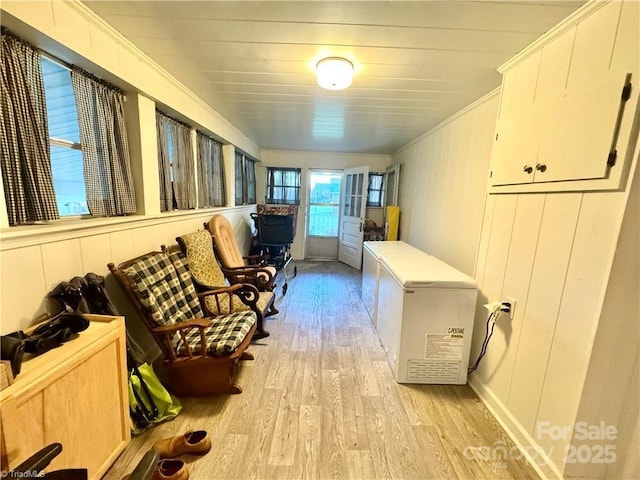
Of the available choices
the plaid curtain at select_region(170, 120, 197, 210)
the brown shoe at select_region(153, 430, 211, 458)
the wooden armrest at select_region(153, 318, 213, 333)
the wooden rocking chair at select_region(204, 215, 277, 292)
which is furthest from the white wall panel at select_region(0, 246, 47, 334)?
the wooden rocking chair at select_region(204, 215, 277, 292)

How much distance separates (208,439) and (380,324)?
1.66 metres

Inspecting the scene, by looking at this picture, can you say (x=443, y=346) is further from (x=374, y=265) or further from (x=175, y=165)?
(x=175, y=165)

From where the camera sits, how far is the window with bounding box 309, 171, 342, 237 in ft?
19.2

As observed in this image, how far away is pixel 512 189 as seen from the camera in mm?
1690

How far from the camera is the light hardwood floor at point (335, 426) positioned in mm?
1371

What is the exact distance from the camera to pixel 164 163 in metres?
2.32

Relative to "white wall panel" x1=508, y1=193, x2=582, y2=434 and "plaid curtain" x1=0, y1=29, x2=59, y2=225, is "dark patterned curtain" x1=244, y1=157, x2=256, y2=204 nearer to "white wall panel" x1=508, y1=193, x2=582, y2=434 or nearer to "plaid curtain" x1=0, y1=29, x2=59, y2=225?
"plaid curtain" x1=0, y1=29, x2=59, y2=225

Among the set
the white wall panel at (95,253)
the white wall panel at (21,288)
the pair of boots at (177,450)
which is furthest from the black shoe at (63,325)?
the pair of boots at (177,450)

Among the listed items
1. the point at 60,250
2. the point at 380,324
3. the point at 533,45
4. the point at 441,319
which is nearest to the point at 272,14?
the point at 533,45

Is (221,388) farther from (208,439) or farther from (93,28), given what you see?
(93,28)

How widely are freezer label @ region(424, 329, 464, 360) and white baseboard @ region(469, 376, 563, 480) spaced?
0.25m

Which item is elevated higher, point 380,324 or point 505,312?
point 505,312

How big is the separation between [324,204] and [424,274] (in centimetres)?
406

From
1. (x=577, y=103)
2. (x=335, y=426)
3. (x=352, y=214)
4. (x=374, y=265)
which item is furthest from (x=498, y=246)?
(x=352, y=214)
